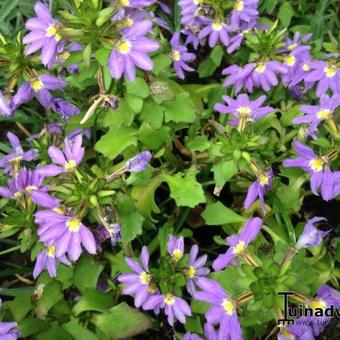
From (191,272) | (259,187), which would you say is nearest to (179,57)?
(259,187)

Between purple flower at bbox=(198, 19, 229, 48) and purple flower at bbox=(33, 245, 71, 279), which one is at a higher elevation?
purple flower at bbox=(198, 19, 229, 48)

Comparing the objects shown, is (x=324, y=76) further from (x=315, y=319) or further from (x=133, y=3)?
(x=315, y=319)

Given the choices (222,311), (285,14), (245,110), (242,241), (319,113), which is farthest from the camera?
(285,14)

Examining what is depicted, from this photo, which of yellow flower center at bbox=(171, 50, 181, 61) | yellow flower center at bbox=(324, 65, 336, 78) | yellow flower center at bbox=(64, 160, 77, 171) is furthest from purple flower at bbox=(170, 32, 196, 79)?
yellow flower center at bbox=(64, 160, 77, 171)

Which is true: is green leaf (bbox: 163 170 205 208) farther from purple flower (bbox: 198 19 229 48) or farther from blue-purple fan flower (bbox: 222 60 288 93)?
purple flower (bbox: 198 19 229 48)

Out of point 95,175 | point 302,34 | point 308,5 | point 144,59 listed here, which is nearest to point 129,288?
point 95,175

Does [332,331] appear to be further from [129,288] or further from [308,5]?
[308,5]

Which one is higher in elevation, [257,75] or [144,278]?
[257,75]
